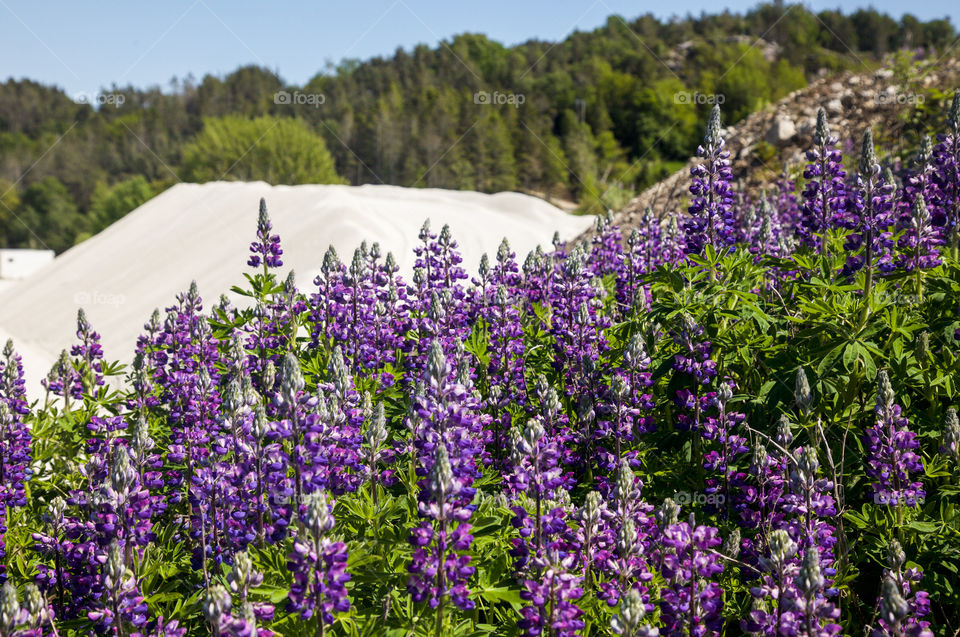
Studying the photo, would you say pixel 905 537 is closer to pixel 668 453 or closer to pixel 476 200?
pixel 668 453

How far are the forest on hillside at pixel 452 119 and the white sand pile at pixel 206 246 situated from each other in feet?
19.8

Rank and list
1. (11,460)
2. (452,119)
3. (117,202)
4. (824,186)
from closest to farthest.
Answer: (11,460) < (824,186) < (452,119) < (117,202)

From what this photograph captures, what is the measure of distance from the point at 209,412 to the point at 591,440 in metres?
2.67

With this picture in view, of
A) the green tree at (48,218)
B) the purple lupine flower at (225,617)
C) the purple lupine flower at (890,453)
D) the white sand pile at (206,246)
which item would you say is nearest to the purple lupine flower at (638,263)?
the purple lupine flower at (890,453)

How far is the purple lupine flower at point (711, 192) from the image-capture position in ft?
18.2

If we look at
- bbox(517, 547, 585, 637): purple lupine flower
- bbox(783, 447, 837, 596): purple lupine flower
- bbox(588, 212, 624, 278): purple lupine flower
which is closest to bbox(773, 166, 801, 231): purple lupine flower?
bbox(588, 212, 624, 278): purple lupine flower

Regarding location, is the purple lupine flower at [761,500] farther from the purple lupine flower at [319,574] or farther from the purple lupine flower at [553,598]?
the purple lupine flower at [319,574]

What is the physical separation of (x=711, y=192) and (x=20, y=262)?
195 feet

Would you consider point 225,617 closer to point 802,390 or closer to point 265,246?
point 802,390

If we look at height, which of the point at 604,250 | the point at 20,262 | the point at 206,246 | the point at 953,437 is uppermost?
the point at 20,262

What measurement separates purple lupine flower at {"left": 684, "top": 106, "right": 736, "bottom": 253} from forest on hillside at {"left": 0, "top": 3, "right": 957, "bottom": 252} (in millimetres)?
22118

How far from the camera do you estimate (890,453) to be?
13.4 ft

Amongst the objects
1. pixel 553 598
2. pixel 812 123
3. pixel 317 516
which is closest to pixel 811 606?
pixel 553 598

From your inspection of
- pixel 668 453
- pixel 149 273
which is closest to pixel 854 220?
pixel 668 453
